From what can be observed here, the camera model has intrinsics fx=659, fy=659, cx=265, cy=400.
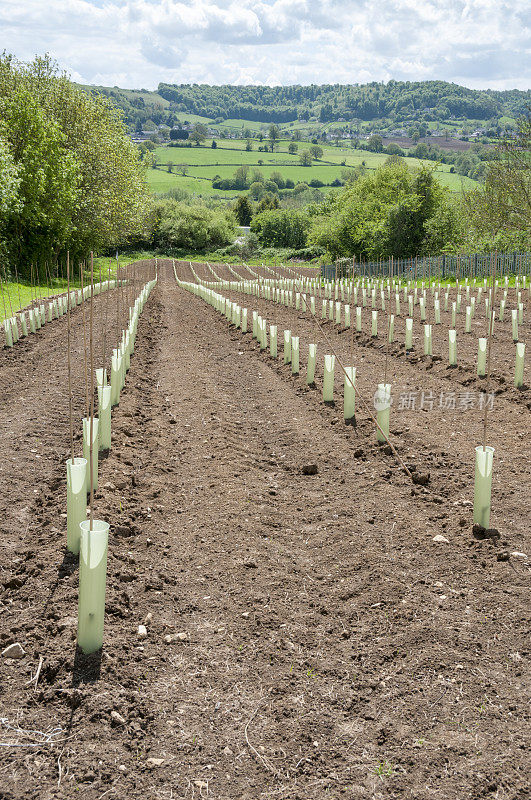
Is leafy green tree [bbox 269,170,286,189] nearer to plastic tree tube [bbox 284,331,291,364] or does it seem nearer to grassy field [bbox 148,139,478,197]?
grassy field [bbox 148,139,478,197]

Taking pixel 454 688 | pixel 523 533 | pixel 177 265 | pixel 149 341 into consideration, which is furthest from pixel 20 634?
pixel 177 265

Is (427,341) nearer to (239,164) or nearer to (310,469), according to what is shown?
(310,469)

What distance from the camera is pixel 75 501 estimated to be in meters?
4.50

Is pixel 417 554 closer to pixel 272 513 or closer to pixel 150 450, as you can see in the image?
pixel 272 513

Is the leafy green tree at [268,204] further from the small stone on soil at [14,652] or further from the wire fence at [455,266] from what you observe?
the small stone on soil at [14,652]

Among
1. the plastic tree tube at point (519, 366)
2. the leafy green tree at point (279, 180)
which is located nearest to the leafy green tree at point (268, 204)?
the leafy green tree at point (279, 180)

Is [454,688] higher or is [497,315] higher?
[497,315]

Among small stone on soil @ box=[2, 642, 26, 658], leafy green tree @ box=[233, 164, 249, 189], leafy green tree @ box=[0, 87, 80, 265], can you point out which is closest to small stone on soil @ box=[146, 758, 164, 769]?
small stone on soil @ box=[2, 642, 26, 658]

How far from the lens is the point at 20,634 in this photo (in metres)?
3.62

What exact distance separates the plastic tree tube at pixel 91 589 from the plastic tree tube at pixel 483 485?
2802 mm

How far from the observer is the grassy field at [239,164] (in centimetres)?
11744

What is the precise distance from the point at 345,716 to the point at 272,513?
8.23 feet

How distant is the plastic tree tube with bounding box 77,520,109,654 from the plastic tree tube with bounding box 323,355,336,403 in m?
5.48

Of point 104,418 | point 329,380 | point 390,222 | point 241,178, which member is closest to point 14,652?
point 104,418
